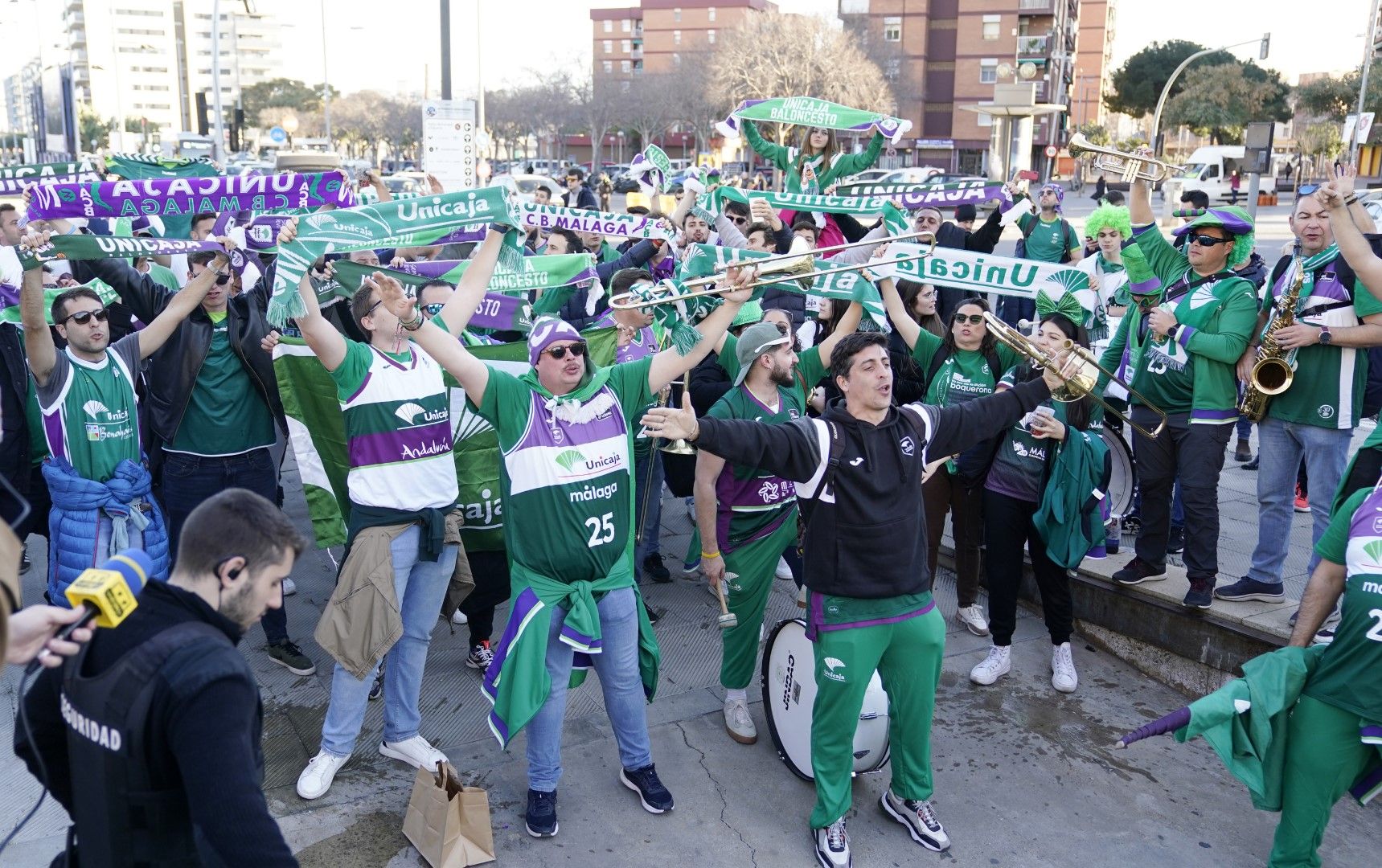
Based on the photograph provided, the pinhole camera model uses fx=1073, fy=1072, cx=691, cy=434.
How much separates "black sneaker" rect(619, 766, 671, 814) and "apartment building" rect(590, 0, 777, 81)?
267 feet

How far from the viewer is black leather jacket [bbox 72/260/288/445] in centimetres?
530

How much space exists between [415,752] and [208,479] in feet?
6.10

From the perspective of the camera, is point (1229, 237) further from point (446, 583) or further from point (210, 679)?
point (210, 679)

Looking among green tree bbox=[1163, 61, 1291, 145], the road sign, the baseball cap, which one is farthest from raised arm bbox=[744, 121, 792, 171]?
green tree bbox=[1163, 61, 1291, 145]

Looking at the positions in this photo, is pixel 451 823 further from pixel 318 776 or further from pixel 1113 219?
pixel 1113 219

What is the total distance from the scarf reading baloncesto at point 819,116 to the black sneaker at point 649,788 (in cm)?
562

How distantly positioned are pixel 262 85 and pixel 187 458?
359 ft

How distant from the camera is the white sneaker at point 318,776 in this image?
172 inches

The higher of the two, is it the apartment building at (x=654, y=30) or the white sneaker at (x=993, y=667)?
the apartment building at (x=654, y=30)

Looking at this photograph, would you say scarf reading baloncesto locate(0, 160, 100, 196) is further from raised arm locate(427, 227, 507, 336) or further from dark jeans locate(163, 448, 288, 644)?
raised arm locate(427, 227, 507, 336)

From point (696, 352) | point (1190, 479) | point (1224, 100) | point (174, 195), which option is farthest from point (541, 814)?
point (1224, 100)

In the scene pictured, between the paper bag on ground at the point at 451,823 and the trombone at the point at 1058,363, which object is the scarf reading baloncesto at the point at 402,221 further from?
the trombone at the point at 1058,363

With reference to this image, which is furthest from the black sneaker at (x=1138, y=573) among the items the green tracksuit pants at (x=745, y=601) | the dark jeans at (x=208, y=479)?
the dark jeans at (x=208, y=479)

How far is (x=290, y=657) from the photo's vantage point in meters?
5.55
